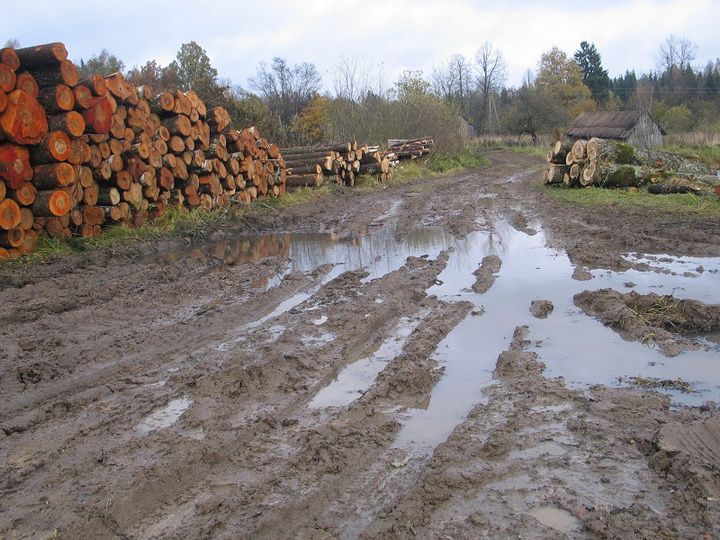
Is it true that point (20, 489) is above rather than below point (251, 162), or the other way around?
below

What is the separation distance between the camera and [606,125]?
146ft

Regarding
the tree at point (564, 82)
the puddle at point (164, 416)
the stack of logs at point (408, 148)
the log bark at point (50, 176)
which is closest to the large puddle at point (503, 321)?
the puddle at point (164, 416)

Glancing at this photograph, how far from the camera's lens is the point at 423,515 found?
2.71 m

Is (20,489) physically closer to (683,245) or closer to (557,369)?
(557,369)

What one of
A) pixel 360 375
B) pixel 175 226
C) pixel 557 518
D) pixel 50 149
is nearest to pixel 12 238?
pixel 50 149

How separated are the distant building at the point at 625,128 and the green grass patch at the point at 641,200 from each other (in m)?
28.6

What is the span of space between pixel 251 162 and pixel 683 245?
1055 centimetres

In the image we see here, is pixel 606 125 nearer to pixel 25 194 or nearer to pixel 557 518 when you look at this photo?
pixel 25 194

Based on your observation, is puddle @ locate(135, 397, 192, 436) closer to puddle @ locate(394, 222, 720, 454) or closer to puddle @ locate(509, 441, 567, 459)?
puddle @ locate(394, 222, 720, 454)

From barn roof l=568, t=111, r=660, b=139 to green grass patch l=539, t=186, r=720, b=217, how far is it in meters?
30.5

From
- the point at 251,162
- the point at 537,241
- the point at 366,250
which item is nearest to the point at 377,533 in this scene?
the point at 366,250

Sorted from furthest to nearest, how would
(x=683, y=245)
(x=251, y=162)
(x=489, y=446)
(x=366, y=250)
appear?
(x=251, y=162) < (x=366, y=250) < (x=683, y=245) < (x=489, y=446)

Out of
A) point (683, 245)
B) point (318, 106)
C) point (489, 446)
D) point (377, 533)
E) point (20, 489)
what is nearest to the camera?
point (377, 533)

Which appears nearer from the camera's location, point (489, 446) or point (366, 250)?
point (489, 446)
